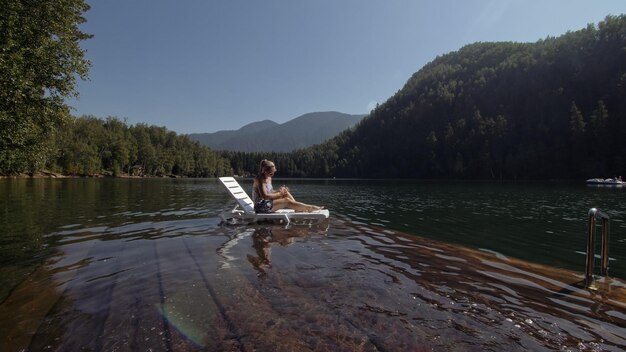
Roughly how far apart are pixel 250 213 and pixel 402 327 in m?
10.4

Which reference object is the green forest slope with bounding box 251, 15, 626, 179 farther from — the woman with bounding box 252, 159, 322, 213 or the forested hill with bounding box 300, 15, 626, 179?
the woman with bounding box 252, 159, 322, 213

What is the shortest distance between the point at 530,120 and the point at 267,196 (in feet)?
527

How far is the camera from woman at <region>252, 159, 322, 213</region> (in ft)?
46.0

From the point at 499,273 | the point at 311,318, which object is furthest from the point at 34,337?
the point at 499,273

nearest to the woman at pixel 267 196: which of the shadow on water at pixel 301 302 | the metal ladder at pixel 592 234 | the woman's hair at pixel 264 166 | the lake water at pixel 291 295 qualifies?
the woman's hair at pixel 264 166

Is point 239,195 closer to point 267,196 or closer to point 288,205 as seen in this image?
point 267,196

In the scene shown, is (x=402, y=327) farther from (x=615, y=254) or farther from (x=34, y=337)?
(x=615, y=254)

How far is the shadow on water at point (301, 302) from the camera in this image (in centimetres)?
484

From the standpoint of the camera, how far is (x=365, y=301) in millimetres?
6289

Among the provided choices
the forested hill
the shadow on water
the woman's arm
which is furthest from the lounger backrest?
the forested hill

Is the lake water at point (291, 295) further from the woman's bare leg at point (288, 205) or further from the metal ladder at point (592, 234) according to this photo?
the woman's bare leg at point (288, 205)

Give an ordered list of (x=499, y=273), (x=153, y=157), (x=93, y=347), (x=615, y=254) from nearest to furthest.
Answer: (x=93, y=347), (x=499, y=273), (x=615, y=254), (x=153, y=157)

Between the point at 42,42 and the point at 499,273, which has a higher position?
the point at 42,42

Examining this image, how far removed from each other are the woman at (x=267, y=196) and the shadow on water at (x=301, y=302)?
3.87 meters
